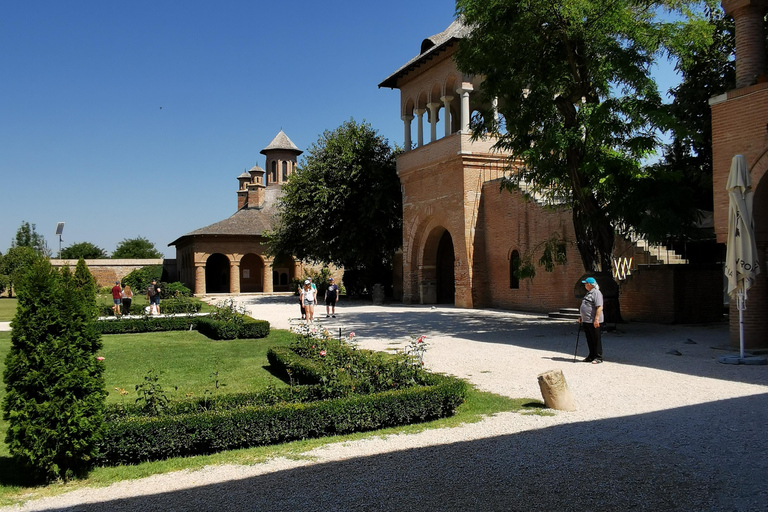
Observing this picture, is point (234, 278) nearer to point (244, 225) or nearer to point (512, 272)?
point (244, 225)

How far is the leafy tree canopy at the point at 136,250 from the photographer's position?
88938 mm

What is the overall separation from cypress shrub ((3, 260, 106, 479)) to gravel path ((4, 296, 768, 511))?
44cm

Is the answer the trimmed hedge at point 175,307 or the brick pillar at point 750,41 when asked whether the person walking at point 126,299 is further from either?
the brick pillar at point 750,41

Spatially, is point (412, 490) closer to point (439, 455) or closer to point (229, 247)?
point (439, 455)

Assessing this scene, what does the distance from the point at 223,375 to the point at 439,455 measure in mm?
5953

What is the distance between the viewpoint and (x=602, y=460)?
5.42m

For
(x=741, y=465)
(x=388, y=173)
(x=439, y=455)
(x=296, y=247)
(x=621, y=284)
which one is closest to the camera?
(x=741, y=465)

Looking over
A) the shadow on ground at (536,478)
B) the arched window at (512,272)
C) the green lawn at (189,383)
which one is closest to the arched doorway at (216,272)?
the green lawn at (189,383)

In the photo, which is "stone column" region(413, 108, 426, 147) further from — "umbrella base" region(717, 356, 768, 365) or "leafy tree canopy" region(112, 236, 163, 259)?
"leafy tree canopy" region(112, 236, 163, 259)

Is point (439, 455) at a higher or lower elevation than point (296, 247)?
lower

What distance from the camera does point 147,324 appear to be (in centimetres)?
1917

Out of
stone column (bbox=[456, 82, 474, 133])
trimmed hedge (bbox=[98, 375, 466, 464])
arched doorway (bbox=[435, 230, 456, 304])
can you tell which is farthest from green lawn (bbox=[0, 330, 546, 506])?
arched doorway (bbox=[435, 230, 456, 304])

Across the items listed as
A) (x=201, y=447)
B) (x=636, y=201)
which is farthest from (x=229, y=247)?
(x=201, y=447)

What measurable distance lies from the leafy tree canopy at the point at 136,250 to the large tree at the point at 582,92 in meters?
80.8
